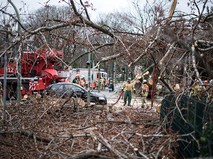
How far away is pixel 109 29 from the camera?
6996mm

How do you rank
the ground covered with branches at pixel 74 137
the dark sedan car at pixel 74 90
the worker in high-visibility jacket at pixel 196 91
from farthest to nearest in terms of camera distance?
the dark sedan car at pixel 74 90 → the worker in high-visibility jacket at pixel 196 91 → the ground covered with branches at pixel 74 137

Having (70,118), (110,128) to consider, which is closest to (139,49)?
(110,128)

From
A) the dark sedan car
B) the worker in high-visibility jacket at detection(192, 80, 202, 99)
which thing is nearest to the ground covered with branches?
the worker in high-visibility jacket at detection(192, 80, 202, 99)

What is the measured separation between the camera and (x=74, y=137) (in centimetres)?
474

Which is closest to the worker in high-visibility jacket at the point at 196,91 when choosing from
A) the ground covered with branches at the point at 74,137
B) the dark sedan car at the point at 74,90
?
the ground covered with branches at the point at 74,137

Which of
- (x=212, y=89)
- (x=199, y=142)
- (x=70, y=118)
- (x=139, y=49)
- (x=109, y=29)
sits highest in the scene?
(x=109, y=29)

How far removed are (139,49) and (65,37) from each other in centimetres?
200

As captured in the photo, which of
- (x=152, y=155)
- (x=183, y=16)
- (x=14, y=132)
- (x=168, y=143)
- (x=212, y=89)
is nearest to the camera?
(x=152, y=155)

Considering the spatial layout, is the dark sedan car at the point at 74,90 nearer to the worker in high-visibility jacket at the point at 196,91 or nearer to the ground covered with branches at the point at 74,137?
the ground covered with branches at the point at 74,137

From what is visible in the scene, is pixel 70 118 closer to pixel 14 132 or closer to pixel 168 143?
pixel 14 132

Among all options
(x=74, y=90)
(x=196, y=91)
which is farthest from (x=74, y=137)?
(x=74, y=90)

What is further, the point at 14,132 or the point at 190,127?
the point at 14,132

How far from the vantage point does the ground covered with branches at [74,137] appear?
13.1ft

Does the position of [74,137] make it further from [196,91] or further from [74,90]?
[74,90]
